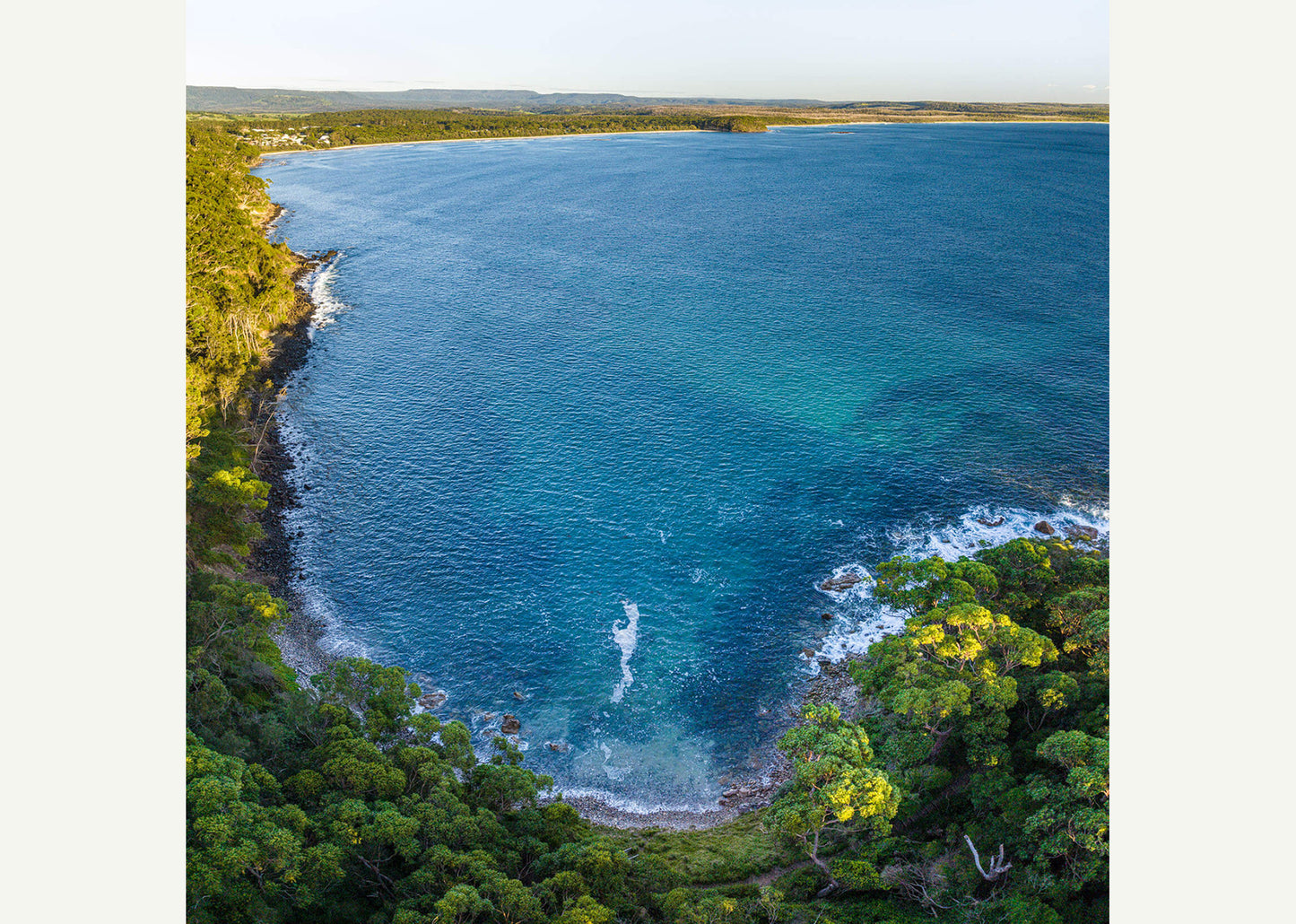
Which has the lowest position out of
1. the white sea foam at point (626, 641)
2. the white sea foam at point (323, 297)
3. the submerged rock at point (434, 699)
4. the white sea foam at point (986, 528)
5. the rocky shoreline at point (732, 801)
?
the rocky shoreline at point (732, 801)

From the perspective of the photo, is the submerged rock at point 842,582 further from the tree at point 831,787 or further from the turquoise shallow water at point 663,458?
the tree at point 831,787

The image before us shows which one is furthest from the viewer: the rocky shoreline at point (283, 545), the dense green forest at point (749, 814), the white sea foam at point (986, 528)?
the white sea foam at point (986, 528)

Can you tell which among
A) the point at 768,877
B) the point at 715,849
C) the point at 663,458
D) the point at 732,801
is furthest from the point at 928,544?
the point at 768,877

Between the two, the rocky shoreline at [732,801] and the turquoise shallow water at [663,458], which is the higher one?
the turquoise shallow water at [663,458]

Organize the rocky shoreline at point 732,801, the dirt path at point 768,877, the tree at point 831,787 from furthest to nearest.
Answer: the rocky shoreline at point 732,801 → the dirt path at point 768,877 → the tree at point 831,787

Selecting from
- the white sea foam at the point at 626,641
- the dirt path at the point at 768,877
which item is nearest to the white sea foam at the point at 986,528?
the white sea foam at the point at 626,641

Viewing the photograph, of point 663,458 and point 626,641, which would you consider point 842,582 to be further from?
point 663,458

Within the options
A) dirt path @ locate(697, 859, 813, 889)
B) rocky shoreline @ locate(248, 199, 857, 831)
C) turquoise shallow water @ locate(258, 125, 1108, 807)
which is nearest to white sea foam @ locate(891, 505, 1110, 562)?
turquoise shallow water @ locate(258, 125, 1108, 807)

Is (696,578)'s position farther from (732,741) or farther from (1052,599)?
(1052,599)
